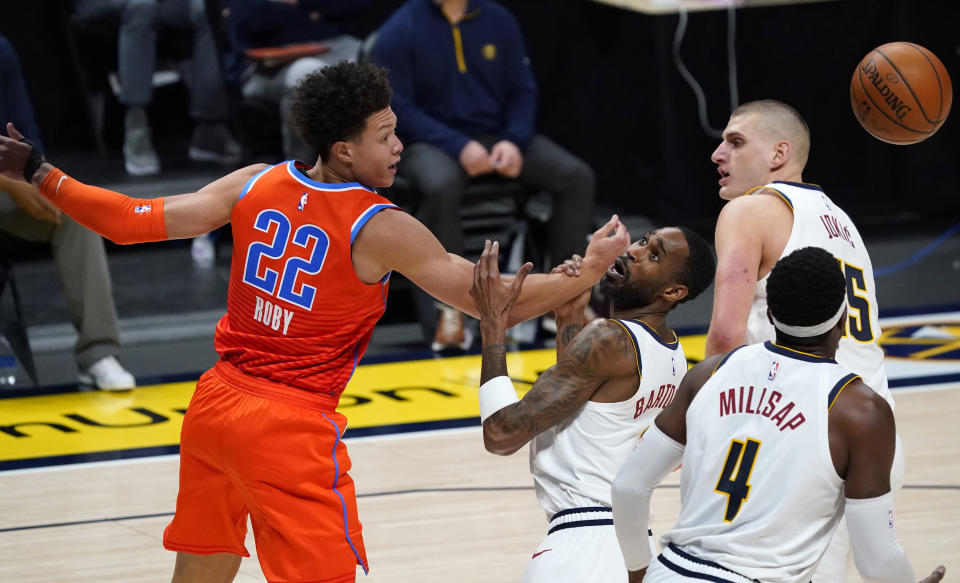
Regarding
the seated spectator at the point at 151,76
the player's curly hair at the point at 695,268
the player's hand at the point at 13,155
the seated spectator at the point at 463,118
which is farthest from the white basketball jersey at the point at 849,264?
the seated spectator at the point at 151,76

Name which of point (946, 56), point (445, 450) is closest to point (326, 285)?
point (445, 450)

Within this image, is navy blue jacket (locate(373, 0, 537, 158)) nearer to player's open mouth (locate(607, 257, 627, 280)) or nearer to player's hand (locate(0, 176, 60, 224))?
player's hand (locate(0, 176, 60, 224))

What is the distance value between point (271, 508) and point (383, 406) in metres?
3.58

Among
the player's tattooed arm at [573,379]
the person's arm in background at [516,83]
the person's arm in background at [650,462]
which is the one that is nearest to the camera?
the person's arm in background at [650,462]

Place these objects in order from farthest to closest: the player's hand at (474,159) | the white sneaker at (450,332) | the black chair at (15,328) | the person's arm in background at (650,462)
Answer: the player's hand at (474,159)
the white sneaker at (450,332)
the black chair at (15,328)
the person's arm in background at (650,462)

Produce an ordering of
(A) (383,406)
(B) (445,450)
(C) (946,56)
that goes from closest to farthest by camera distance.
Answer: (B) (445,450) → (A) (383,406) → (C) (946,56)

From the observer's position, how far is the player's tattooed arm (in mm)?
3098

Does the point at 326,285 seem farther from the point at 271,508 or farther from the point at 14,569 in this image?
the point at 14,569

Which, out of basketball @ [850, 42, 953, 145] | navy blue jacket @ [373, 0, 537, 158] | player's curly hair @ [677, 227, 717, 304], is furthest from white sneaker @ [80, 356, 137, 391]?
player's curly hair @ [677, 227, 717, 304]

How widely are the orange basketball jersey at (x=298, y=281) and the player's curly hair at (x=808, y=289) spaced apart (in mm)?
1088

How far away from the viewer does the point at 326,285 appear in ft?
10.7

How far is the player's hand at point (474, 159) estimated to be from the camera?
775cm

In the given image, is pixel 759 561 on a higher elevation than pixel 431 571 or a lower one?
higher

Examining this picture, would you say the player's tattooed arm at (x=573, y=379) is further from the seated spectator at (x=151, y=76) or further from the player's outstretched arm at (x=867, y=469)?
the seated spectator at (x=151, y=76)
